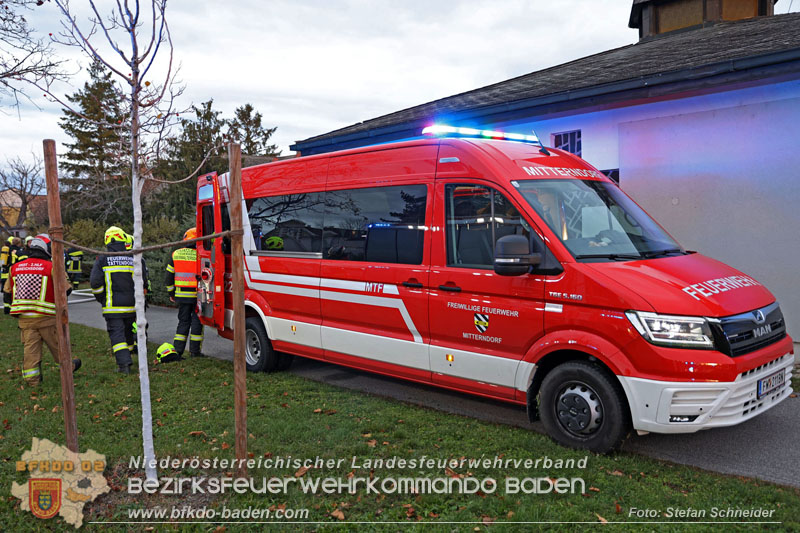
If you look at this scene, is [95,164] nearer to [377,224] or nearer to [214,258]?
[214,258]

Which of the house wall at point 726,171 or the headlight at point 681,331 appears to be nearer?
the headlight at point 681,331

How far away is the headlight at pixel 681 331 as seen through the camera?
161 inches

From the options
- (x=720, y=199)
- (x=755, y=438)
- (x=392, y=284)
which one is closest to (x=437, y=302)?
(x=392, y=284)

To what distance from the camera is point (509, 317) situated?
4.89m

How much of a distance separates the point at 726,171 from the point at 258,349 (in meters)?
6.88

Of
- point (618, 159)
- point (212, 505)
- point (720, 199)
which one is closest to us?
point (212, 505)

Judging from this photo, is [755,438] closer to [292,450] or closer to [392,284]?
[392,284]

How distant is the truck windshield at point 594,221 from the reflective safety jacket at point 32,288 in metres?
5.75

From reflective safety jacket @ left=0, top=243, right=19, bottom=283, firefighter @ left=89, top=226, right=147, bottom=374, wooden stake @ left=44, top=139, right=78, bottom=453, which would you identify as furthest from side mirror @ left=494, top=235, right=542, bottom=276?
reflective safety jacket @ left=0, top=243, right=19, bottom=283

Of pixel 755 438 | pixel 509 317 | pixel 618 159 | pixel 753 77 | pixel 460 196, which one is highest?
pixel 753 77

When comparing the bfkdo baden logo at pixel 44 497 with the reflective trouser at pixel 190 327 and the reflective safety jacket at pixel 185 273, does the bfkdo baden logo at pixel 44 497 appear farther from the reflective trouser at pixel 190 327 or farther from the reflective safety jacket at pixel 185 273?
the reflective safety jacket at pixel 185 273

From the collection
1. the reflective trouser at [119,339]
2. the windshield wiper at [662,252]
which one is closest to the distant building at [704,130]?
the windshield wiper at [662,252]

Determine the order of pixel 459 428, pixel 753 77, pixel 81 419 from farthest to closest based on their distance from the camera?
pixel 753 77
pixel 81 419
pixel 459 428

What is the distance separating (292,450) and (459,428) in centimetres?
147
